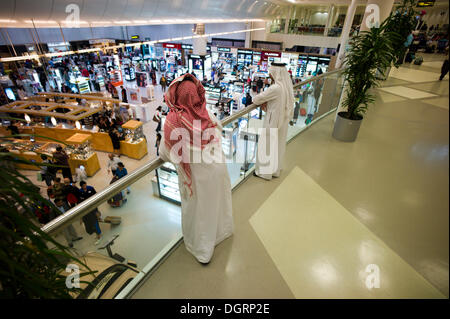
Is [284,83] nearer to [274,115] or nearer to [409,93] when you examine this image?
[274,115]

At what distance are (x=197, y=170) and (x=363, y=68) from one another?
363 centimetres

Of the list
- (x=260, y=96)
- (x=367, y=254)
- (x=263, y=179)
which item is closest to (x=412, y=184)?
(x=367, y=254)

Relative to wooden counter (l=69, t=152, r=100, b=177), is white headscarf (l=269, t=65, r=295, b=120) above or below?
above

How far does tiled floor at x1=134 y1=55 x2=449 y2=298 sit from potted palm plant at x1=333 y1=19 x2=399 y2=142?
41 cm

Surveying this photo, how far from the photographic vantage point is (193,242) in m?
2.11

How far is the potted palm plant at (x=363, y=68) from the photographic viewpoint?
3.58 meters

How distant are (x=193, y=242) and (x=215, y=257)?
0.89 ft

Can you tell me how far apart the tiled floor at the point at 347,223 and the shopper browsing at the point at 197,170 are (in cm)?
29

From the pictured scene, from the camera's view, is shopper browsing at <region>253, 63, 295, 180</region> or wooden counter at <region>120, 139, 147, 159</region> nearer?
shopper browsing at <region>253, 63, 295, 180</region>

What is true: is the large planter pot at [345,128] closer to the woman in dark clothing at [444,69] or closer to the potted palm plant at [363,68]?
the potted palm plant at [363,68]

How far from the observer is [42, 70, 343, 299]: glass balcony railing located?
1.53 m

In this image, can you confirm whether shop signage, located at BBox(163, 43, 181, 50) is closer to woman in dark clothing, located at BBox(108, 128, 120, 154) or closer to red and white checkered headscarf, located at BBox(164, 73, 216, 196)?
woman in dark clothing, located at BBox(108, 128, 120, 154)

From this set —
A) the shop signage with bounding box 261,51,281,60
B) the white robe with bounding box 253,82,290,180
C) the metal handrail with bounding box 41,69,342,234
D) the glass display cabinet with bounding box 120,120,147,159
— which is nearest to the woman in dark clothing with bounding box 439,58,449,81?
the metal handrail with bounding box 41,69,342,234

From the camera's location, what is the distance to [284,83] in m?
2.84
